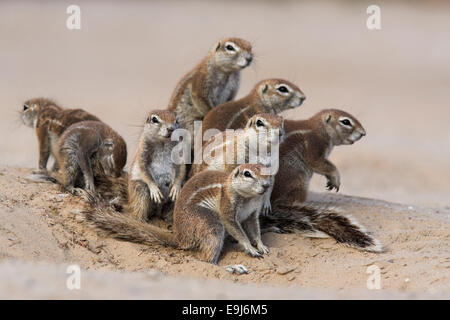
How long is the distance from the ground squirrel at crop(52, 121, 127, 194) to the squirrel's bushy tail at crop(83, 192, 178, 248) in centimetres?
68

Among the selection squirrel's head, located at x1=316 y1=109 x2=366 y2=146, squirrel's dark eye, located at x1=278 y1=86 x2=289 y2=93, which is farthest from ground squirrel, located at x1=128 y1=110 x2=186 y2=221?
squirrel's head, located at x1=316 y1=109 x2=366 y2=146

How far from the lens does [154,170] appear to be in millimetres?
8367

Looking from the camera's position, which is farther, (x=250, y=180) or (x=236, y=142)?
(x=236, y=142)

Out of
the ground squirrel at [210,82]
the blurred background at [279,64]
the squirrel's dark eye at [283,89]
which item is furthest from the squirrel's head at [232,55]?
the blurred background at [279,64]

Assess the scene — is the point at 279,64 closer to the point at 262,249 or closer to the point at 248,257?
the point at 262,249

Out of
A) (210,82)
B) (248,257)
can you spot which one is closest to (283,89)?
(210,82)

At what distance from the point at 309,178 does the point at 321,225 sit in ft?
3.22

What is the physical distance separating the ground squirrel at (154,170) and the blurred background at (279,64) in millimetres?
6951

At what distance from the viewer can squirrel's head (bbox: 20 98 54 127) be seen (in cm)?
923

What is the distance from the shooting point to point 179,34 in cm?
3391

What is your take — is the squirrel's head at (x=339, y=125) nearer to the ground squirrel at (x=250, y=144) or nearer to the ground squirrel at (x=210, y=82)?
the ground squirrel at (x=210, y=82)

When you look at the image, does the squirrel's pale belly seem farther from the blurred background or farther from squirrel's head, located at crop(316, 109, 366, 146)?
the blurred background

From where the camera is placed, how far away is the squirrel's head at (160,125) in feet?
26.4

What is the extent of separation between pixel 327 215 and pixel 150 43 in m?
26.4
